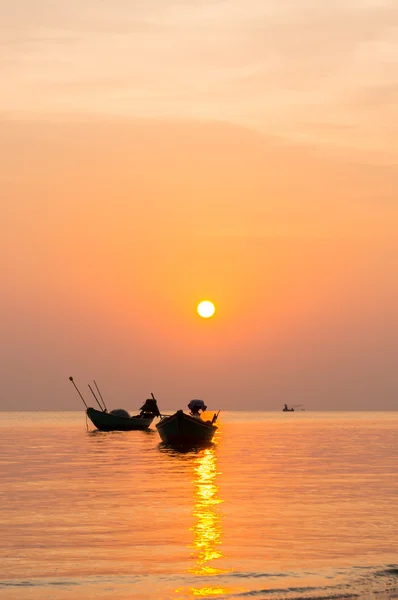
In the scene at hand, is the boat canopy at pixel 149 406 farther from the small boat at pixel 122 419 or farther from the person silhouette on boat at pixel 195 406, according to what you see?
the person silhouette on boat at pixel 195 406

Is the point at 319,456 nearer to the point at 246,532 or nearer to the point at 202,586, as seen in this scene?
the point at 246,532

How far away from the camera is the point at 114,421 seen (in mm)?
128375

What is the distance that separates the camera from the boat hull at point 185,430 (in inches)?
3302

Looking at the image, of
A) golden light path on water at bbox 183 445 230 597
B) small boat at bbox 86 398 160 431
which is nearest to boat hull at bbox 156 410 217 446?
golden light path on water at bbox 183 445 230 597

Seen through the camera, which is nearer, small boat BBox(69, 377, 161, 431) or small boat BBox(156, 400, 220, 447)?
small boat BBox(156, 400, 220, 447)

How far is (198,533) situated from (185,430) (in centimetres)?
5336

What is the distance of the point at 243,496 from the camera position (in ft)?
141

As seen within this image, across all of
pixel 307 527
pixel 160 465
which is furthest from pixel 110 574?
pixel 160 465

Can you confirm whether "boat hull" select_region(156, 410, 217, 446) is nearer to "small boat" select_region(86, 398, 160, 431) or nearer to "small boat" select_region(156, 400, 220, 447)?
"small boat" select_region(156, 400, 220, 447)

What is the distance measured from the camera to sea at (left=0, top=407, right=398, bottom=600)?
77.4 ft

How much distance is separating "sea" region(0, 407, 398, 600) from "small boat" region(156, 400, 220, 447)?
22618mm

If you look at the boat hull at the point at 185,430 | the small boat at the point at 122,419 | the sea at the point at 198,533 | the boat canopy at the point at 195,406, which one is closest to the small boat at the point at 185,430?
the boat hull at the point at 185,430

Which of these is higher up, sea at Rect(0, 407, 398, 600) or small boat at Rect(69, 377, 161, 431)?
small boat at Rect(69, 377, 161, 431)

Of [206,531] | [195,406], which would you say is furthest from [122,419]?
[206,531]
